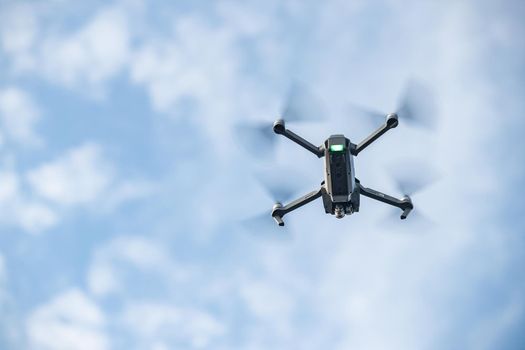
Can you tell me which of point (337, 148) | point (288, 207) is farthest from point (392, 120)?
point (288, 207)

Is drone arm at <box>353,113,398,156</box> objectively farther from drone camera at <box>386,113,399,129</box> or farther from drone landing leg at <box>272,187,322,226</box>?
drone landing leg at <box>272,187,322,226</box>

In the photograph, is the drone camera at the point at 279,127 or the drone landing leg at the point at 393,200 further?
the drone landing leg at the point at 393,200

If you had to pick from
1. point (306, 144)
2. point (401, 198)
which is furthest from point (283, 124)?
point (401, 198)

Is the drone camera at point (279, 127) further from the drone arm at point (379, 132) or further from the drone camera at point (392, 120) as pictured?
the drone camera at point (392, 120)

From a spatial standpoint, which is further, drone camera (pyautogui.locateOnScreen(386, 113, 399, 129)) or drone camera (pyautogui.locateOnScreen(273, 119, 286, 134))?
drone camera (pyautogui.locateOnScreen(273, 119, 286, 134))

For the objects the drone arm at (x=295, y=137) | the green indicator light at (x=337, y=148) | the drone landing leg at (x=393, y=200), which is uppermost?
the drone arm at (x=295, y=137)

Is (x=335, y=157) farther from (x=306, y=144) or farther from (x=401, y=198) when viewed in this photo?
(x=401, y=198)

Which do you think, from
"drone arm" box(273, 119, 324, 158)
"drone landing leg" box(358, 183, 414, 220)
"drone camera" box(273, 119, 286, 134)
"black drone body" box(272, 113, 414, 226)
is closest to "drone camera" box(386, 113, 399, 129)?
"black drone body" box(272, 113, 414, 226)

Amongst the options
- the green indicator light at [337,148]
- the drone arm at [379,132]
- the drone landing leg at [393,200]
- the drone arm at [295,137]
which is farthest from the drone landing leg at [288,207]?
the drone arm at [379,132]
